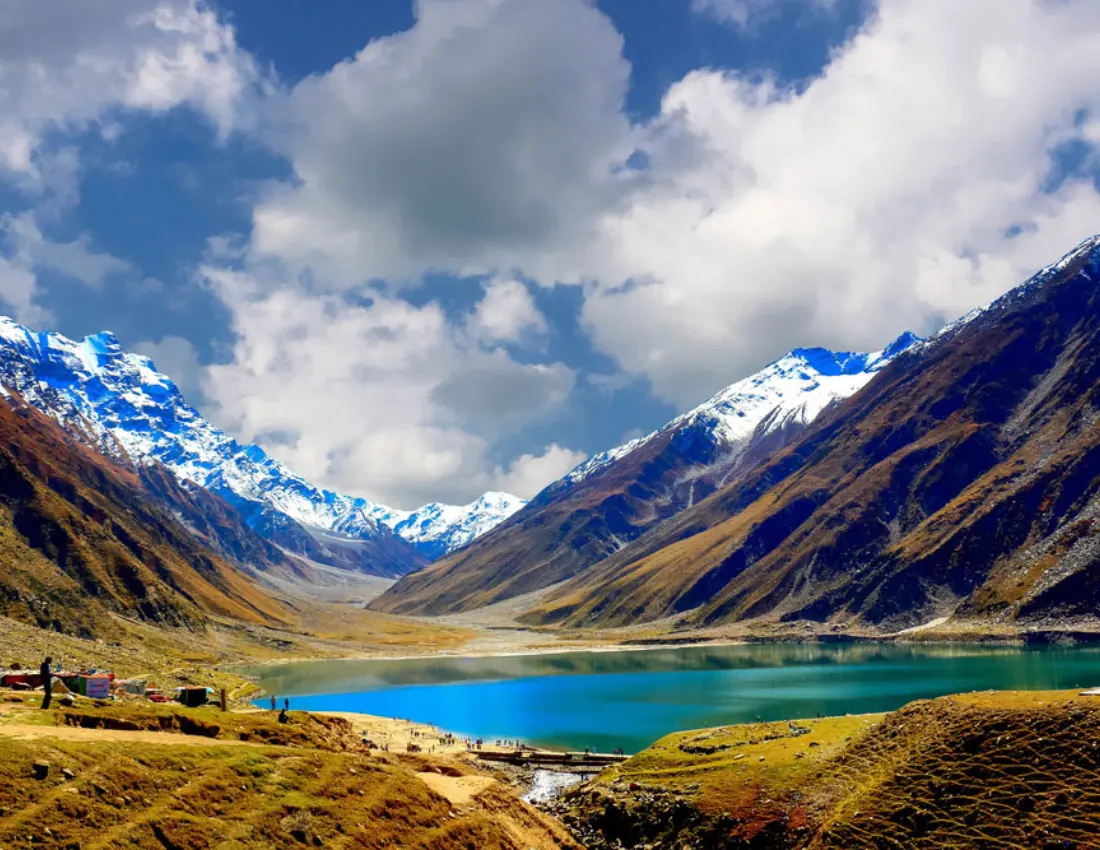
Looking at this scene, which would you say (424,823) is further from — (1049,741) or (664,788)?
(1049,741)

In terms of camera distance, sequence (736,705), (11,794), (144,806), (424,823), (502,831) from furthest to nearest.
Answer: (736,705) < (502,831) < (424,823) < (144,806) < (11,794)

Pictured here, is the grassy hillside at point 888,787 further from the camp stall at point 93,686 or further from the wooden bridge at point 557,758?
the camp stall at point 93,686

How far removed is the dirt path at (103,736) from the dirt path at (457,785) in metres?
12.5

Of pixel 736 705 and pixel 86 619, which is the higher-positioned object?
pixel 86 619

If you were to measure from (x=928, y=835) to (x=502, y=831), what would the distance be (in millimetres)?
24609

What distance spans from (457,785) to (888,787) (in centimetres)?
2817

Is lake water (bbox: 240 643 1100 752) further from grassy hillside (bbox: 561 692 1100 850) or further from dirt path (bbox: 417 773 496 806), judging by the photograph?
dirt path (bbox: 417 773 496 806)

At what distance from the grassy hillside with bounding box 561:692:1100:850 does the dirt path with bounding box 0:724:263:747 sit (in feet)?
99.7

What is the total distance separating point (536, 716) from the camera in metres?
139

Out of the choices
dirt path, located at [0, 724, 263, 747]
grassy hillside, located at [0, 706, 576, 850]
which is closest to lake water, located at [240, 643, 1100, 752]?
grassy hillside, located at [0, 706, 576, 850]

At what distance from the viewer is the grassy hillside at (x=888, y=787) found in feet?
144

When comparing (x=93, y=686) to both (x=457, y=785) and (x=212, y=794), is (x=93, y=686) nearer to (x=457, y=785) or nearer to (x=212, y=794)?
(x=457, y=785)

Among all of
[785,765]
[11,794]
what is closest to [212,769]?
[11,794]

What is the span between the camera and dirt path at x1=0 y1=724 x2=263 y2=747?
3912 cm
